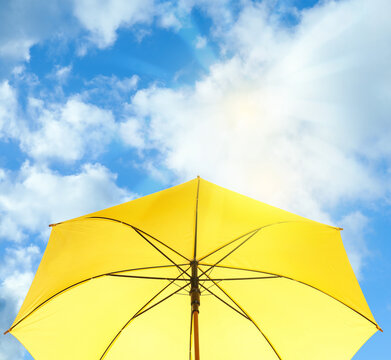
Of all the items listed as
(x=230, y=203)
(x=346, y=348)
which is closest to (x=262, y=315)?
(x=346, y=348)

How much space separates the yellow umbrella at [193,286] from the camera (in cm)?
406

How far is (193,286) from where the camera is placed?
4.01m

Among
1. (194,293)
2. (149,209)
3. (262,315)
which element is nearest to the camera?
(194,293)

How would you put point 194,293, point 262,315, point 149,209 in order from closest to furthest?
1. point 194,293
2. point 149,209
3. point 262,315

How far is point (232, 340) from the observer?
15.3 feet

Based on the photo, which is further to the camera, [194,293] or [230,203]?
[230,203]

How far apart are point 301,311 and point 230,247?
3.83ft

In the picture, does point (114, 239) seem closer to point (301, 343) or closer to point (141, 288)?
point (141, 288)

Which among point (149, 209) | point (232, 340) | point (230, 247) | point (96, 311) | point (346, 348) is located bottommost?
point (346, 348)

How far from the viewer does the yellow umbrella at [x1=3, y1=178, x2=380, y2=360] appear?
4059mm

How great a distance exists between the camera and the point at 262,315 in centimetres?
454

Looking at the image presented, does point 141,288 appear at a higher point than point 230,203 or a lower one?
lower

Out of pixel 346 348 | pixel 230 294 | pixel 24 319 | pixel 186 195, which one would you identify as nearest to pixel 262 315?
pixel 230 294

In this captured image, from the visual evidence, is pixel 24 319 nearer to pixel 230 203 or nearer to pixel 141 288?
pixel 141 288
